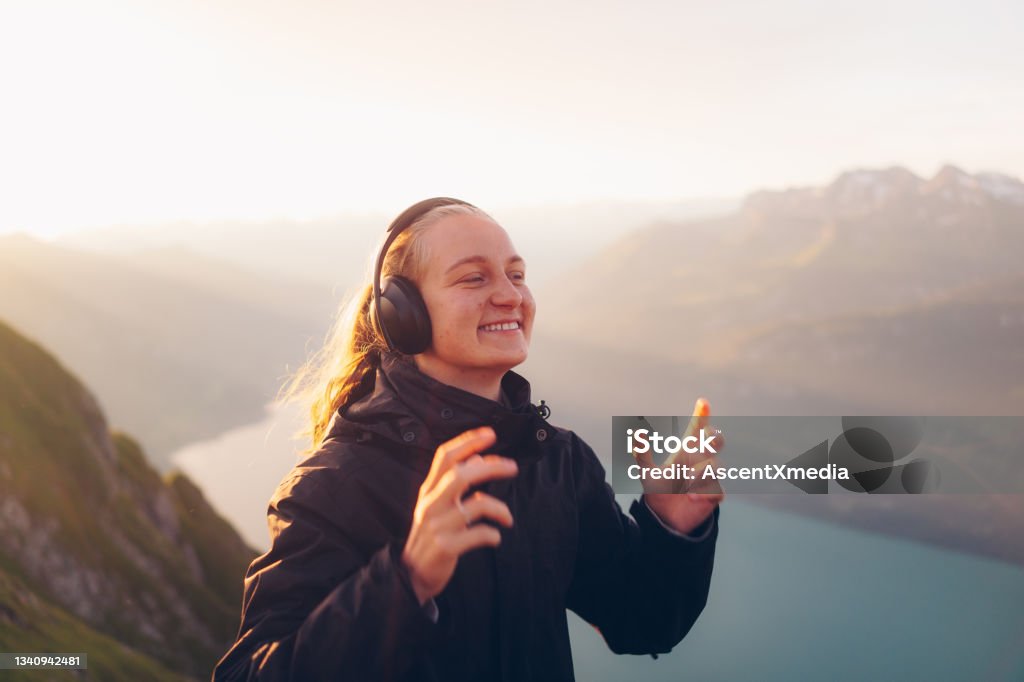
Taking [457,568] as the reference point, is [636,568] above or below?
below

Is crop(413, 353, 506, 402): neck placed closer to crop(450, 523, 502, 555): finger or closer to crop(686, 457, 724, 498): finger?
crop(686, 457, 724, 498): finger

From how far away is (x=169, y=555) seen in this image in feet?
78.9

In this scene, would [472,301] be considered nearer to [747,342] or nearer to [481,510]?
[481,510]

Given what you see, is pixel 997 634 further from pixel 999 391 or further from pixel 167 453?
pixel 167 453

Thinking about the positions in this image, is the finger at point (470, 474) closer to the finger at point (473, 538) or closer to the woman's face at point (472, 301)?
the finger at point (473, 538)

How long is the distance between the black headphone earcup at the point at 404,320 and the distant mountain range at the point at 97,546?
1488cm

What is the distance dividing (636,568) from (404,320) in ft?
4.47

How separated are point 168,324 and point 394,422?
203 metres

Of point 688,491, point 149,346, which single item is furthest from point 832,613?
point 149,346

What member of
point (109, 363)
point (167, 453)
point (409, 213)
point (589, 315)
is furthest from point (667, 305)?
point (409, 213)

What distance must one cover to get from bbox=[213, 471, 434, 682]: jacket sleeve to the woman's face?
0.69 m

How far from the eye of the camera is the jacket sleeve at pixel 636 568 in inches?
116

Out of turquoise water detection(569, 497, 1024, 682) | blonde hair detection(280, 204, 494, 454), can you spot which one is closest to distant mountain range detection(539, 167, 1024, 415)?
turquoise water detection(569, 497, 1024, 682)

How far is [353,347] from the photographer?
10.7 feet
